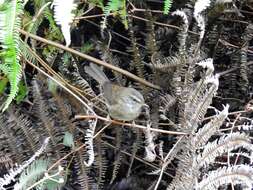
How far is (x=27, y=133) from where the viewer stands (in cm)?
174

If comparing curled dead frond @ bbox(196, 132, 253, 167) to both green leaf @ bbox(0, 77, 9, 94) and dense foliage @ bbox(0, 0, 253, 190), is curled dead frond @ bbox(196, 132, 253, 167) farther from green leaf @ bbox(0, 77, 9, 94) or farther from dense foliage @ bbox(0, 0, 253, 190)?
green leaf @ bbox(0, 77, 9, 94)

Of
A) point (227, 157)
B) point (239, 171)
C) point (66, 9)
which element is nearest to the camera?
point (66, 9)

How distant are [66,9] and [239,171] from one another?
28.4 inches

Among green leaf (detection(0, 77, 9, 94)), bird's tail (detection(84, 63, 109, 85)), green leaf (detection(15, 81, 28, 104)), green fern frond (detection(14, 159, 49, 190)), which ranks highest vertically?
bird's tail (detection(84, 63, 109, 85))

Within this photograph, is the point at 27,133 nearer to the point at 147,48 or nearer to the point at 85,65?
the point at 85,65

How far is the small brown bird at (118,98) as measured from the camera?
175 cm

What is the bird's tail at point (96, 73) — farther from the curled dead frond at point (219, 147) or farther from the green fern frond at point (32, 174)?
the curled dead frond at point (219, 147)

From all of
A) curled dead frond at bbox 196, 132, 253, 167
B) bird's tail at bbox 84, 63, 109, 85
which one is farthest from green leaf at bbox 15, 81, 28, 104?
curled dead frond at bbox 196, 132, 253, 167

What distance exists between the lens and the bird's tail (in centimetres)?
178

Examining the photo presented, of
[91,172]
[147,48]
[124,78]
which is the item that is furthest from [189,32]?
[91,172]

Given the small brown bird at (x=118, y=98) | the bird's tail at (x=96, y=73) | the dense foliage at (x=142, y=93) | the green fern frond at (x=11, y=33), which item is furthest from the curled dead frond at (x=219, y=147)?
the green fern frond at (x=11, y=33)

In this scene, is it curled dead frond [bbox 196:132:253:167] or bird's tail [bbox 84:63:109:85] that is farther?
bird's tail [bbox 84:63:109:85]

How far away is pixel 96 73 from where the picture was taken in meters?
1.79

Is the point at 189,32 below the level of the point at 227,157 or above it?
above
